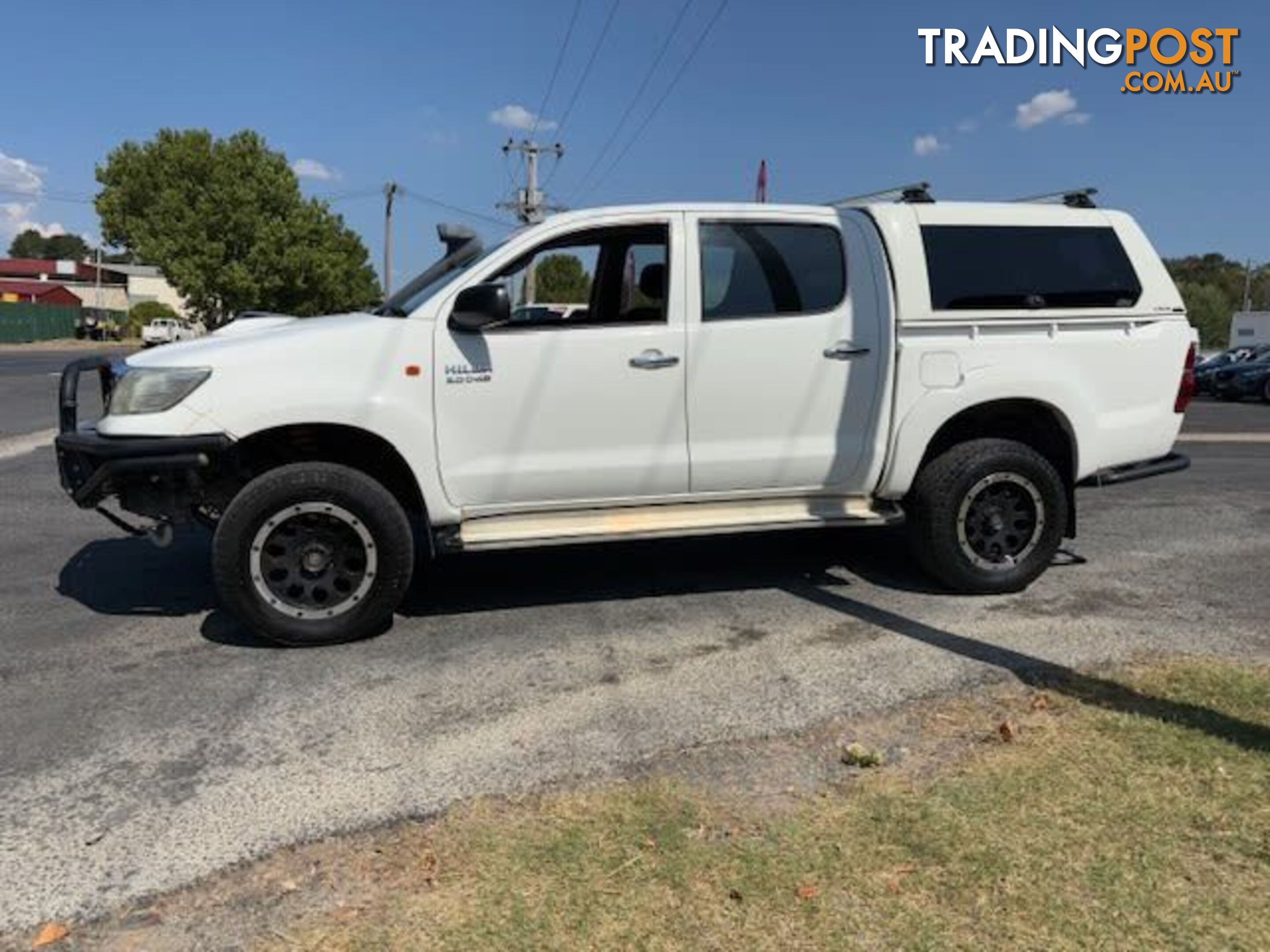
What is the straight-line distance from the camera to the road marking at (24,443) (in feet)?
37.5

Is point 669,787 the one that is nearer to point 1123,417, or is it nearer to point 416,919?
point 416,919

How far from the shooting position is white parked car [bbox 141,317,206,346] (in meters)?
60.1

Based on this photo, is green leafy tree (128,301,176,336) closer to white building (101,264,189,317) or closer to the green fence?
the green fence

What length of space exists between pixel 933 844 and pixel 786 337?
2949 millimetres

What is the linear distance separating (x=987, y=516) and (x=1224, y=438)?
1172 cm

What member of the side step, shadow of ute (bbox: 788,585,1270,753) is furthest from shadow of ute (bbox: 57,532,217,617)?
shadow of ute (bbox: 788,585,1270,753)

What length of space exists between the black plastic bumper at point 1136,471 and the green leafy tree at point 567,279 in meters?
3.01

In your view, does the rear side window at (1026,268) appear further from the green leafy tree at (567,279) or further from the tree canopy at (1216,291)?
the tree canopy at (1216,291)

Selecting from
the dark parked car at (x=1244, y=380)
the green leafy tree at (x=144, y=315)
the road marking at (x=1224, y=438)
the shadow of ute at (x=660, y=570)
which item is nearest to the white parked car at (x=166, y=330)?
the green leafy tree at (x=144, y=315)

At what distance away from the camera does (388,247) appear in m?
64.4

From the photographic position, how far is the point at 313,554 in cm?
505

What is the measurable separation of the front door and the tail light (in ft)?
9.61

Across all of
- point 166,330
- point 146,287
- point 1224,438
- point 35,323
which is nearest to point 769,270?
point 1224,438

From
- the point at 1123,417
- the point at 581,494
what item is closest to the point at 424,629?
the point at 581,494
